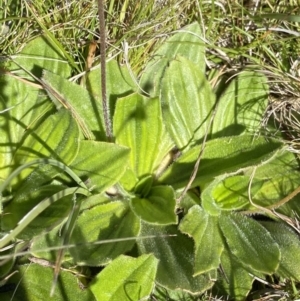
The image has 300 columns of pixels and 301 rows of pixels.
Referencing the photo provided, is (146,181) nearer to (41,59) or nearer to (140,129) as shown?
(140,129)

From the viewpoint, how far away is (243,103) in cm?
207

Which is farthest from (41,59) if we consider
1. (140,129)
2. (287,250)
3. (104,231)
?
(287,250)

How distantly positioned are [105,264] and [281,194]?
2.36 feet

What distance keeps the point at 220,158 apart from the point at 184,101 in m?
0.28

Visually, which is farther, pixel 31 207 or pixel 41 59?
pixel 41 59

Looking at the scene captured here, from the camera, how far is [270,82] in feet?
6.79

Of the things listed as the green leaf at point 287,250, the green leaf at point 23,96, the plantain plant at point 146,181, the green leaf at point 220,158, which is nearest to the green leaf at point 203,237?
the plantain plant at point 146,181

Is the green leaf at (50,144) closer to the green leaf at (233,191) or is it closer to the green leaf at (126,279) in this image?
the green leaf at (126,279)

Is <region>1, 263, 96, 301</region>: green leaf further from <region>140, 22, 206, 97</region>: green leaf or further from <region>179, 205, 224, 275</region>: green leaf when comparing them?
<region>140, 22, 206, 97</region>: green leaf

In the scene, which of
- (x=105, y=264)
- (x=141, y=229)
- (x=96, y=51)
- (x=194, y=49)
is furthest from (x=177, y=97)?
(x=105, y=264)

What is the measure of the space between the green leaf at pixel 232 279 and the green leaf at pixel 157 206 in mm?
287

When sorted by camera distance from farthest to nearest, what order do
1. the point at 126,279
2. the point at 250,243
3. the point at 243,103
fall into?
the point at 243,103 → the point at 250,243 → the point at 126,279

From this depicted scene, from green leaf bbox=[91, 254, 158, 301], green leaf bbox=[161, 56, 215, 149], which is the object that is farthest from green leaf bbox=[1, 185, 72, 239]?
green leaf bbox=[161, 56, 215, 149]

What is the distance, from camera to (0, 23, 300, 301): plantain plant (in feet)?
5.63
